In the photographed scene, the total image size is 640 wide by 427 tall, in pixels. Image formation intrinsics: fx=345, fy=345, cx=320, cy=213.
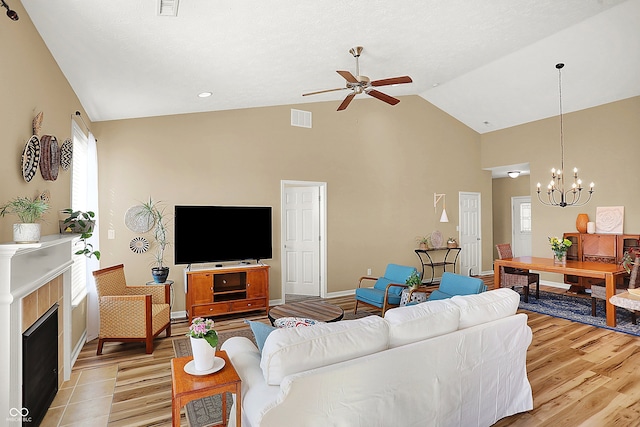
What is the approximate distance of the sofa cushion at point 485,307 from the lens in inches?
93.4

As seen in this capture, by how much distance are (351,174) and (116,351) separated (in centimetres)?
460

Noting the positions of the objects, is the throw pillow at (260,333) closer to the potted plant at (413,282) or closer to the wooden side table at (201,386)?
the wooden side table at (201,386)

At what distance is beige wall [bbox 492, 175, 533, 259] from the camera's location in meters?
9.52

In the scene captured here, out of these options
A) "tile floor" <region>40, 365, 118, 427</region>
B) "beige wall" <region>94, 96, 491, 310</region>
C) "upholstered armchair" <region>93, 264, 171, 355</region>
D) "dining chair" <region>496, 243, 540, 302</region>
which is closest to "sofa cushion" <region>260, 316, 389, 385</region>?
"tile floor" <region>40, 365, 118, 427</region>

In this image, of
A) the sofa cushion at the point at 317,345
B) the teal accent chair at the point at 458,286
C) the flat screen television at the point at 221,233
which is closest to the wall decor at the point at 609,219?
the teal accent chair at the point at 458,286

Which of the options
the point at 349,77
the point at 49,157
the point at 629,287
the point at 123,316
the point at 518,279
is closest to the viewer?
the point at 49,157

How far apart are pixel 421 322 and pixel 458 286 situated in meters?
2.21

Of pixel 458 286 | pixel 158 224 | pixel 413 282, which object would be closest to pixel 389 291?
pixel 413 282

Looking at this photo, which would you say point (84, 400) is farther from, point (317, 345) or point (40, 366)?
point (317, 345)

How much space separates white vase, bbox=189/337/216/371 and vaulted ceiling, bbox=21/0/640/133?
2279 mm

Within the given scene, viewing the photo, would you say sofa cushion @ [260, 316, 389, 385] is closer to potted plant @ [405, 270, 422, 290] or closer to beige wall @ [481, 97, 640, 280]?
potted plant @ [405, 270, 422, 290]

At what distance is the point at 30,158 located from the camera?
2.42 meters

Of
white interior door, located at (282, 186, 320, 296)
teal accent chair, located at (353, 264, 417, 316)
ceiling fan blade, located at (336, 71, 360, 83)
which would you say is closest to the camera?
ceiling fan blade, located at (336, 71, 360, 83)

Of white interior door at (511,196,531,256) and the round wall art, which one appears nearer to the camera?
the round wall art
